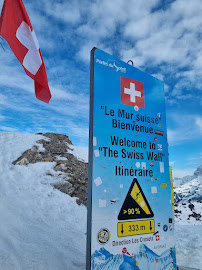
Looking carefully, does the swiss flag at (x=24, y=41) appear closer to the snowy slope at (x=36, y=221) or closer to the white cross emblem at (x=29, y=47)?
the white cross emblem at (x=29, y=47)

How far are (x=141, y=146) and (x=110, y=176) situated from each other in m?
0.94

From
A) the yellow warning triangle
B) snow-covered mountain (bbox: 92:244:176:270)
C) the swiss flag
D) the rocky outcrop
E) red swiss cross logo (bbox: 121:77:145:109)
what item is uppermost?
the swiss flag

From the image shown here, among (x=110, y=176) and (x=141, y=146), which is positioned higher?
(x=141, y=146)

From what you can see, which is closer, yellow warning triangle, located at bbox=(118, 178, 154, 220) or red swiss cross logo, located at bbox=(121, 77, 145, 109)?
yellow warning triangle, located at bbox=(118, 178, 154, 220)

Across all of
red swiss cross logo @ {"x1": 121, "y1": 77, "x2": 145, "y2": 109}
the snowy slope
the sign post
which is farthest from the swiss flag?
the snowy slope

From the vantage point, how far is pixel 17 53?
3.28 m

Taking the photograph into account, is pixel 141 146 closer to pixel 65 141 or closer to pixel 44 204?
pixel 44 204

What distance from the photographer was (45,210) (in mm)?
6348

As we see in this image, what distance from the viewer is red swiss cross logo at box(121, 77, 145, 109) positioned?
3.54 meters

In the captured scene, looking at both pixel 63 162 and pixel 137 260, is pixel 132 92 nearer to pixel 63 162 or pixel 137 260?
pixel 137 260

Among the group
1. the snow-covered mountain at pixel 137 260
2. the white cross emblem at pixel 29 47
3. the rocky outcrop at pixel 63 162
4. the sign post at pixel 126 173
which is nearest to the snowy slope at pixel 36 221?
the rocky outcrop at pixel 63 162

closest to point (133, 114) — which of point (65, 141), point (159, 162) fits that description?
point (159, 162)

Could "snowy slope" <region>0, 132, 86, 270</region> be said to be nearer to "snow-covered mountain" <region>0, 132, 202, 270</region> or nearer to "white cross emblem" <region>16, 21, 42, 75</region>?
"snow-covered mountain" <region>0, 132, 202, 270</region>

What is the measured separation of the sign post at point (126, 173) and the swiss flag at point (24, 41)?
1000 mm
